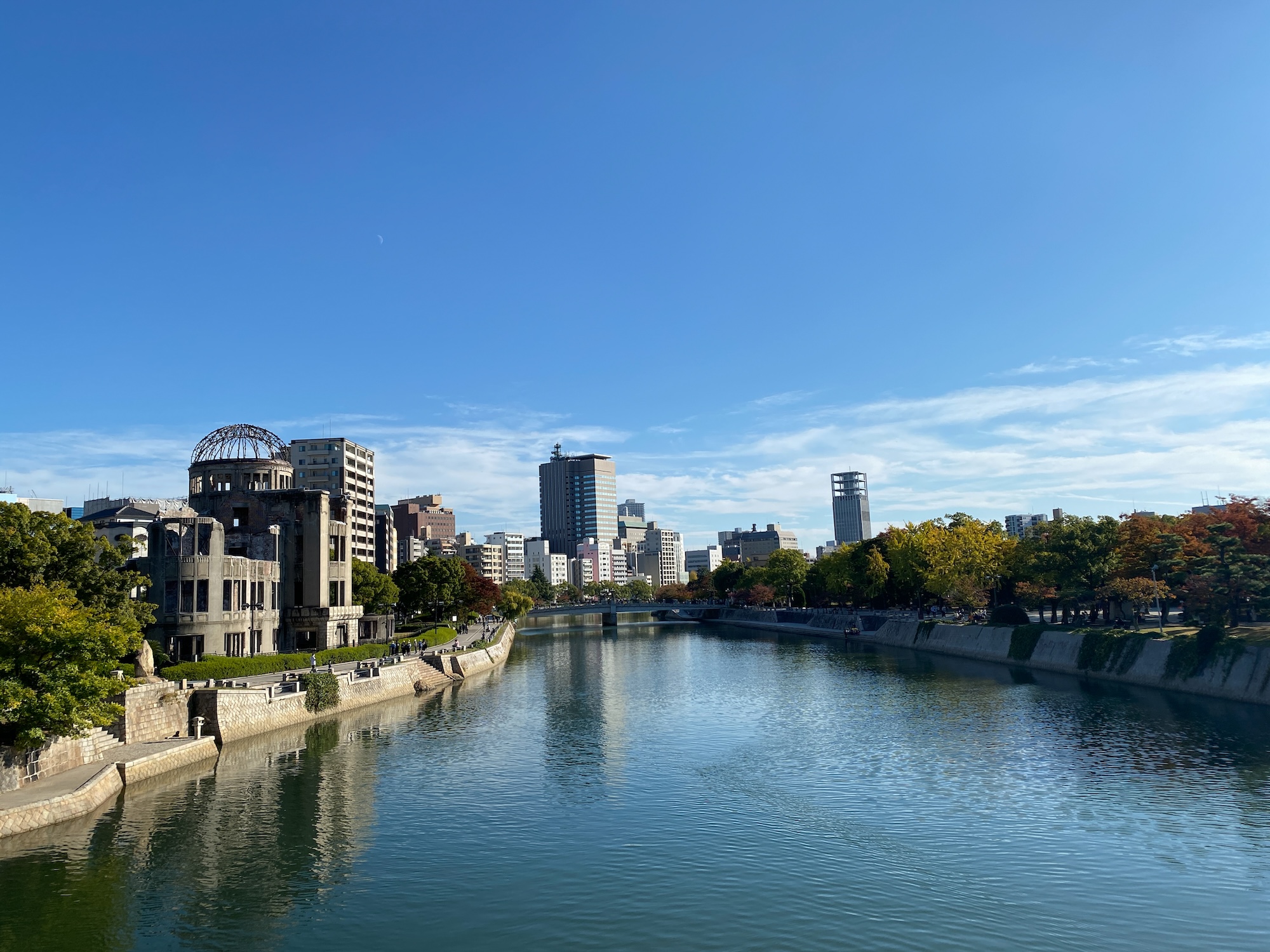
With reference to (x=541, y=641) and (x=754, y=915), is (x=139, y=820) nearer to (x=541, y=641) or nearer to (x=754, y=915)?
(x=754, y=915)

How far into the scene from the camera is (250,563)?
277 feet

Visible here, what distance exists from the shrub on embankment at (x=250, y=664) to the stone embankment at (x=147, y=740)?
3893 mm

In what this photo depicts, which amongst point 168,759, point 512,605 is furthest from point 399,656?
point 512,605

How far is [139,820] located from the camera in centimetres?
4081

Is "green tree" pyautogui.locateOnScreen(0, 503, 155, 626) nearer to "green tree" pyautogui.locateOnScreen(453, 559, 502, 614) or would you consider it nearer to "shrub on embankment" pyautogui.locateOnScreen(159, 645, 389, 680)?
"shrub on embankment" pyautogui.locateOnScreen(159, 645, 389, 680)

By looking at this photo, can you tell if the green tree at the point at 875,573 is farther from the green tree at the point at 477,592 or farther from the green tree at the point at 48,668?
the green tree at the point at 48,668

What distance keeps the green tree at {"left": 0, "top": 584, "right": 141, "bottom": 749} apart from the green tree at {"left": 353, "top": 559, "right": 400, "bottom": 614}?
73.1 metres

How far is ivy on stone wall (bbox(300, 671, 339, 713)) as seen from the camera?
6938 cm

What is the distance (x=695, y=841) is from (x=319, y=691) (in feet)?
141

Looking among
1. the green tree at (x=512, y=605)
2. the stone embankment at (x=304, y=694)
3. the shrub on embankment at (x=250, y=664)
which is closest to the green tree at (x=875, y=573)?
the green tree at (x=512, y=605)

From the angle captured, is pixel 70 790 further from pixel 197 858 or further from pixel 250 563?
pixel 250 563

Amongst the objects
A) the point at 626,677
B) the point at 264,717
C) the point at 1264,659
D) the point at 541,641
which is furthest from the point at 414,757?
the point at 541,641

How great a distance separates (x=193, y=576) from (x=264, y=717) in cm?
1860

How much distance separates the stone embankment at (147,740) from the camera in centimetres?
3950
